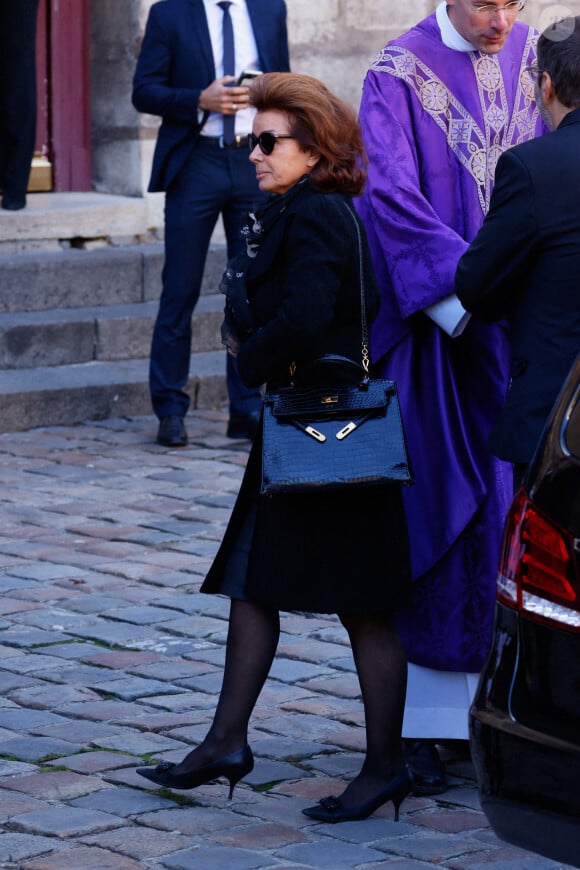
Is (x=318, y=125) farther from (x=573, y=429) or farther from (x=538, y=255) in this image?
(x=573, y=429)

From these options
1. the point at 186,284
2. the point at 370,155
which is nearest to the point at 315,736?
the point at 370,155

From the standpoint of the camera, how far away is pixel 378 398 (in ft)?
12.9

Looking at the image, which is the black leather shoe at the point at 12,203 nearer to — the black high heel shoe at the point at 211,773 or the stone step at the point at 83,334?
the stone step at the point at 83,334

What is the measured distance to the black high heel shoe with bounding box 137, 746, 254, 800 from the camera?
13.3 feet

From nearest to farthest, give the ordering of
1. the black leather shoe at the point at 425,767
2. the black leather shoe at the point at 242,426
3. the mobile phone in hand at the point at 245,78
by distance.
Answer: the black leather shoe at the point at 425,767, the mobile phone in hand at the point at 245,78, the black leather shoe at the point at 242,426

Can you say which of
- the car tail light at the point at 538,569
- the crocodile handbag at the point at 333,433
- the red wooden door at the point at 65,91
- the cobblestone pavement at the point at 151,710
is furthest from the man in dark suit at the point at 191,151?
the car tail light at the point at 538,569

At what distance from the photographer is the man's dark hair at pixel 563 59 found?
3.78m

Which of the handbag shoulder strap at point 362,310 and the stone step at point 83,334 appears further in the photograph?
the stone step at point 83,334

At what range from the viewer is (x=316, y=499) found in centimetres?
394

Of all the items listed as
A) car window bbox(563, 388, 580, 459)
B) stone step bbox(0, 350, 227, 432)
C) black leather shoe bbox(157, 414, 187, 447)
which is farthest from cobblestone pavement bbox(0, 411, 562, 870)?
car window bbox(563, 388, 580, 459)

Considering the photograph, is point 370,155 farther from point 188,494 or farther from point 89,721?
point 188,494

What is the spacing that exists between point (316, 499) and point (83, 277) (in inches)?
218

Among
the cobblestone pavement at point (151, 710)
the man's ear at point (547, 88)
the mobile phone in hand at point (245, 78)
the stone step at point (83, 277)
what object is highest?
the man's ear at point (547, 88)

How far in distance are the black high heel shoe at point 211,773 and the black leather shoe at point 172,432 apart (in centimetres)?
406
